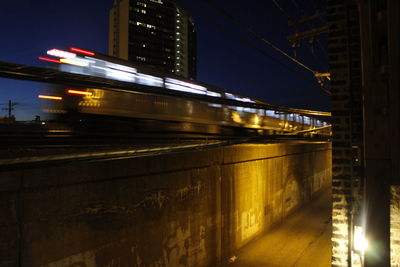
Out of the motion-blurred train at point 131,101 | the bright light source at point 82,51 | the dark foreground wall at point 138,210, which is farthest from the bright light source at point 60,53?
the dark foreground wall at point 138,210

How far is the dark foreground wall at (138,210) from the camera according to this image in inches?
145

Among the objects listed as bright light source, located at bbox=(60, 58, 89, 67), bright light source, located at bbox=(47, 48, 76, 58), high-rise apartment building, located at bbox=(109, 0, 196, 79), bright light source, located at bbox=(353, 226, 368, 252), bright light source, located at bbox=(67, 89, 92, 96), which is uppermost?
high-rise apartment building, located at bbox=(109, 0, 196, 79)

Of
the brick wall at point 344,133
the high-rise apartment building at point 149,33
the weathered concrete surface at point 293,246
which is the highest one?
the high-rise apartment building at point 149,33

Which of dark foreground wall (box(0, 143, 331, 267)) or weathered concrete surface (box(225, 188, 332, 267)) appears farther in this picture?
weathered concrete surface (box(225, 188, 332, 267))

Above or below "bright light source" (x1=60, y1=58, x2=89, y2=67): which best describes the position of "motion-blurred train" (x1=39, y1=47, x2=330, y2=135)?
below

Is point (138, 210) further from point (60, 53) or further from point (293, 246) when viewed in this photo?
point (293, 246)

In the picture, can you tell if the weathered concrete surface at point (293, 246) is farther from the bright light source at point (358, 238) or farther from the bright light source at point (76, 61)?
the bright light source at point (76, 61)

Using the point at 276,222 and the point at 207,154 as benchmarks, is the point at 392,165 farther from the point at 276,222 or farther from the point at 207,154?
the point at 276,222

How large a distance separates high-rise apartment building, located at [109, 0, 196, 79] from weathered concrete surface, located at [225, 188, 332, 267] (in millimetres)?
58102

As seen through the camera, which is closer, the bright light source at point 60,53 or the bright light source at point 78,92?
the bright light source at point 60,53

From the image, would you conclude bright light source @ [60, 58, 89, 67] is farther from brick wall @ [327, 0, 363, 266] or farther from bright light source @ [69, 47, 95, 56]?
brick wall @ [327, 0, 363, 266]

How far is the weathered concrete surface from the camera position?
8188 millimetres

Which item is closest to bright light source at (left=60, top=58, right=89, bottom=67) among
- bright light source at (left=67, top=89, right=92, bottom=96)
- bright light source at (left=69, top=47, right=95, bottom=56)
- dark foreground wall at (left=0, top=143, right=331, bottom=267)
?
bright light source at (left=69, top=47, right=95, bottom=56)

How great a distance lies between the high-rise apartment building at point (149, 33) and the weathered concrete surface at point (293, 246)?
58102 millimetres
